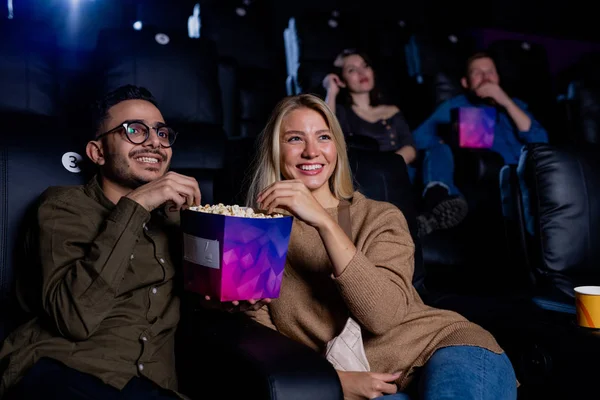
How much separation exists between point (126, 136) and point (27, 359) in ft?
1.80

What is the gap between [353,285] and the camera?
136 centimetres

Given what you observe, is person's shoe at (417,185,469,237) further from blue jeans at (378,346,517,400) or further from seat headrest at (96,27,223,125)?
blue jeans at (378,346,517,400)

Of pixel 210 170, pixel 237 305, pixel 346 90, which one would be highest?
pixel 346 90

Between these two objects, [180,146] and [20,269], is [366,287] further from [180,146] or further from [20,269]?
[180,146]

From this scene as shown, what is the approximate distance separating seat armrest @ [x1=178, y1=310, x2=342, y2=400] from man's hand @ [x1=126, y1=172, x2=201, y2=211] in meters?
0.27

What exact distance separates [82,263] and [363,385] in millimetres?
628

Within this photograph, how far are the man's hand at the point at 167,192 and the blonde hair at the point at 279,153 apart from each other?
0.94 feet

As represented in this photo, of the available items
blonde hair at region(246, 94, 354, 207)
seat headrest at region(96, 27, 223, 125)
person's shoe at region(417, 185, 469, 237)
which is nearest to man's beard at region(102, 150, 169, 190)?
blonde hair at region(246, 94, 354, 207)

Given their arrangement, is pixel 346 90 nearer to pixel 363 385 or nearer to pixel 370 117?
pixel 370 117

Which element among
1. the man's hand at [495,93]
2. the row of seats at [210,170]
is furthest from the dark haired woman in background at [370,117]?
the row of seats at [210,170]

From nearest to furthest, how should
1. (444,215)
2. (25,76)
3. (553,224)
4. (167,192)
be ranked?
(167,192) < (553,224) < (25,76) < (444,215)

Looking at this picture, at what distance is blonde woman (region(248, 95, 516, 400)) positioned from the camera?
53.6 inches

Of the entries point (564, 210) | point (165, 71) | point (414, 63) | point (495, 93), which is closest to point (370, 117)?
point (495, 93)

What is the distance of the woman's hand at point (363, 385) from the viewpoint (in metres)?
1.35
